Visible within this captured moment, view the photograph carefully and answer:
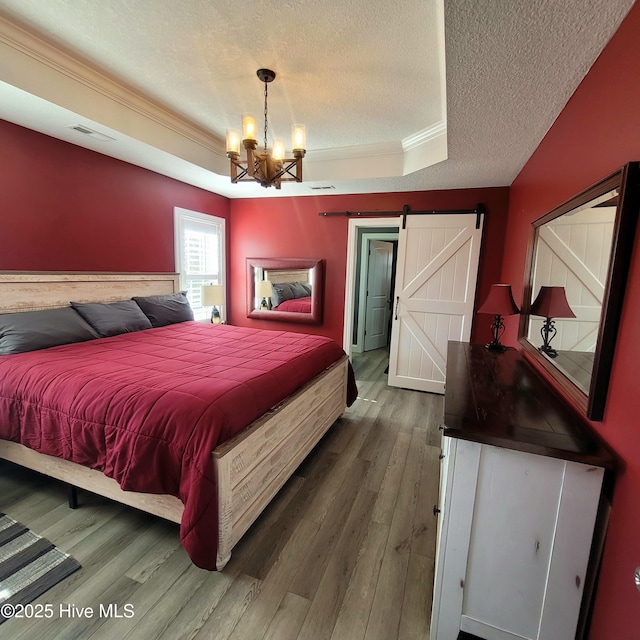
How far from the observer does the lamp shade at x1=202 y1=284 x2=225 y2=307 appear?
4.11m

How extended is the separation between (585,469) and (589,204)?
1.01 meters

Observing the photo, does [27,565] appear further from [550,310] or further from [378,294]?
[378,294]

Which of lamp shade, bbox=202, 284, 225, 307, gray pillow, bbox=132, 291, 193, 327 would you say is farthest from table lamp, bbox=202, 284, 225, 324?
gray pillow, bbox=132, 291, 193, 327

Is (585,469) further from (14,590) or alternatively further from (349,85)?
(349,85)

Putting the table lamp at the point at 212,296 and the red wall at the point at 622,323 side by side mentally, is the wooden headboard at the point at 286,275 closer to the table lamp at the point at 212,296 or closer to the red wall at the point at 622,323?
the table lamp at the point at 212,296

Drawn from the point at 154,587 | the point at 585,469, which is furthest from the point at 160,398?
the point at 585,469

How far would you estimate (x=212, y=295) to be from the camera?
13.6ft

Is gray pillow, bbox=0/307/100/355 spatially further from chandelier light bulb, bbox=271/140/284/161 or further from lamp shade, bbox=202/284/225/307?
chandelier light bulb, bbox=271/140/284/161

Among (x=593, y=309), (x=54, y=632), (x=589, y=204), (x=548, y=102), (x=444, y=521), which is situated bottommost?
(x=54, y=632)

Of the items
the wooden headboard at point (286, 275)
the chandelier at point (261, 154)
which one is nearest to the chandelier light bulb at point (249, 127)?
the chandelier at point (261, 154)

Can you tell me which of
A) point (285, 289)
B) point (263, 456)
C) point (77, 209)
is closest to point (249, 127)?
point (77, 209)

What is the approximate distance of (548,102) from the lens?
1777 mm

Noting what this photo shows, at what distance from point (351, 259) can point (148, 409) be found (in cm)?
325

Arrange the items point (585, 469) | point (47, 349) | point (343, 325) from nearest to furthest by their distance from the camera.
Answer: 1. point (585, 469)
2. point (47, 349)
3. point (343, 325)
